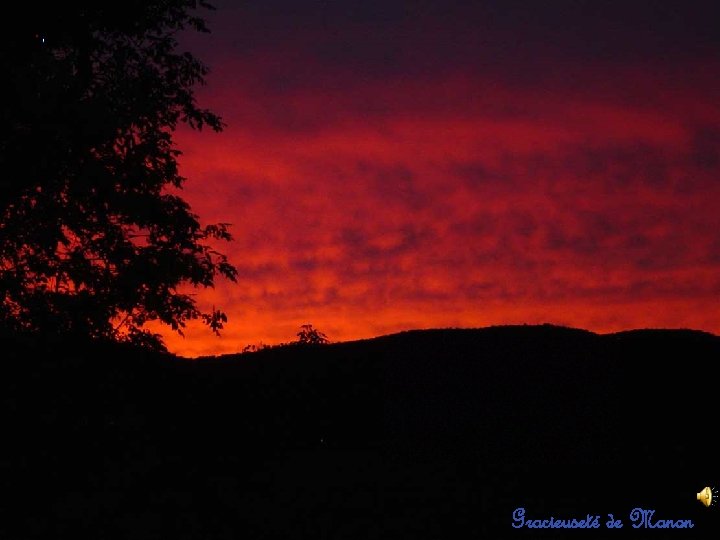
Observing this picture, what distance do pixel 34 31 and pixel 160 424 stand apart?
32.0ft

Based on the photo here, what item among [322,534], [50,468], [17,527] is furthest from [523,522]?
[50,468]

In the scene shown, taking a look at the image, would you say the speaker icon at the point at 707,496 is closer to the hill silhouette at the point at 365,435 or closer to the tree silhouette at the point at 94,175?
the hill silhouette at the point at 365,435

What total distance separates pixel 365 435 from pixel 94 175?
7818 millimetres

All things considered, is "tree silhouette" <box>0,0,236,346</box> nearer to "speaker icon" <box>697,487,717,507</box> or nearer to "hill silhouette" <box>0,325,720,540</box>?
"hill silhouette" <box>0,325,720,540</box>

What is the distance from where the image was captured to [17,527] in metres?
12.9

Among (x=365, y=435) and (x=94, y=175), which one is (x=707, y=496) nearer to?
(x=365, y=435)

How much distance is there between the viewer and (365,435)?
58.2 ft

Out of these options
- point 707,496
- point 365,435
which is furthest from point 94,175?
point 707,496

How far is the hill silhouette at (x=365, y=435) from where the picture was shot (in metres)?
12.5

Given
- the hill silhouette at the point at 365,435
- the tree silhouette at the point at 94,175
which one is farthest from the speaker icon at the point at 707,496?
the tree silhouette at the point at 94,175

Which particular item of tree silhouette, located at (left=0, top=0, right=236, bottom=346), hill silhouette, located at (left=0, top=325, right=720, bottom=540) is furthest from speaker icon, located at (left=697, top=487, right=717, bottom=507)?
tree silhouette, located at (left=0, top=0, right=236, bottom=346)

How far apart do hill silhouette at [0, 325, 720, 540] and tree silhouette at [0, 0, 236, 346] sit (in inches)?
59.0

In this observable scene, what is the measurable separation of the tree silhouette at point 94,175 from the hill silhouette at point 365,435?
4.92ft

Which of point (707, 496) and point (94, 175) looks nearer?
point (707, 496)
